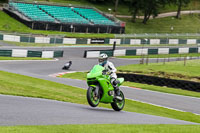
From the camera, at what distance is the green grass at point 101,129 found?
8.67m

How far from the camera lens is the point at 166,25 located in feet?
257

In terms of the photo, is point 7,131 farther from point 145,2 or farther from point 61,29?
point 145,2

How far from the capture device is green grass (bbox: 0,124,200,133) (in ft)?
28.5

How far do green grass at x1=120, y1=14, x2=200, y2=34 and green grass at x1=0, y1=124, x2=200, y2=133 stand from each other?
59257 millimetres

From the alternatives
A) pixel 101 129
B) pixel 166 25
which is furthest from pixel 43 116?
pixel 166 25

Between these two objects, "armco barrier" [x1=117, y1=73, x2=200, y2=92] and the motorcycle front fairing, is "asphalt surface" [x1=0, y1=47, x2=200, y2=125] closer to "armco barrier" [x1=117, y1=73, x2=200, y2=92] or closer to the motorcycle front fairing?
the motorcycle front fairing

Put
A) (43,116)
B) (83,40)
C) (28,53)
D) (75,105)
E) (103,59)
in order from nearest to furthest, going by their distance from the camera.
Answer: (43,116) → (103,59) → (75,105) → (28,53) → (83,40)

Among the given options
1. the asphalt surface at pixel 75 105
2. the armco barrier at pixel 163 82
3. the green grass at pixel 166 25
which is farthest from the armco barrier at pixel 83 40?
the armco barrier at pixel 163 82

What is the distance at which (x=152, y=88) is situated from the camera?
2641cm

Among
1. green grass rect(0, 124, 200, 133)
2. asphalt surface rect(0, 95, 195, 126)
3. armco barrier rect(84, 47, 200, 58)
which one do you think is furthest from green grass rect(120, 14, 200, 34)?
green grass rect(0, 124, 200, 133)

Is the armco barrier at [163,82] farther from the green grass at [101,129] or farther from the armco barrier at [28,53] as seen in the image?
the green grass at [101,129]

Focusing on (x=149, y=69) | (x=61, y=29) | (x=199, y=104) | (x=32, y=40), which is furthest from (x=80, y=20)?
(x=199, y=104)

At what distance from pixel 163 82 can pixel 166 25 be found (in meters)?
52.2

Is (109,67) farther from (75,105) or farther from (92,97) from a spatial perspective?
(75,105)
